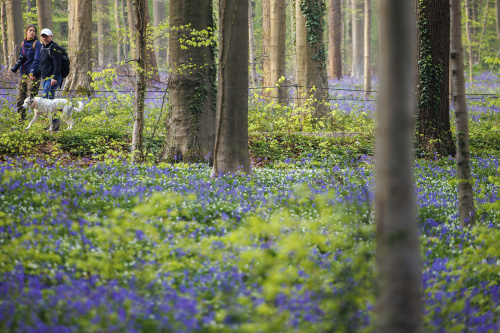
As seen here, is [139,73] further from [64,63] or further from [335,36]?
[335,36]

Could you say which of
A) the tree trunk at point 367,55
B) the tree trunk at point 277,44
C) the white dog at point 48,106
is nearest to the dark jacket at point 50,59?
the white dog at point 48,106

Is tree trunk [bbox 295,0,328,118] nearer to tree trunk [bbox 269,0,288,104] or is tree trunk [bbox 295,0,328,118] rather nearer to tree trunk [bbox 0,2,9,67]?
tree trunk [bbox 269,0,288,104]

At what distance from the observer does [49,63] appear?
12156 mm

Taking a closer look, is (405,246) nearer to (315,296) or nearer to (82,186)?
(315,296)

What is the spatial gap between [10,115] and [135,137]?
190 inches

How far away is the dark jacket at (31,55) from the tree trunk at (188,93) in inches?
187

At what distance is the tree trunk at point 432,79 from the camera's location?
1185 cm

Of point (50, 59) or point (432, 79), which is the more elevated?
point (50, 59)

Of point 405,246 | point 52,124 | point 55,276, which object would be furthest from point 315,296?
point 52,124

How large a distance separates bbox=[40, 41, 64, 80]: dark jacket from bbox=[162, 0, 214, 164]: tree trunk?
4.18m

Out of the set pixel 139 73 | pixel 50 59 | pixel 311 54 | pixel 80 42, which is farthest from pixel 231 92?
pixel 80 42

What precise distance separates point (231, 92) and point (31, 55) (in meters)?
7.39

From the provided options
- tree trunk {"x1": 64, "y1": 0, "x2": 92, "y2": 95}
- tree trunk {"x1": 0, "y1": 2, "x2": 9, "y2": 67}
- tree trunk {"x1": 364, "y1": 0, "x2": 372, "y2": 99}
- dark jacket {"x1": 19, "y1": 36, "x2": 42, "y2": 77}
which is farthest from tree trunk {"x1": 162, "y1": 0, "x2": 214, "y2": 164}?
tree trunk {"x1": 364, "y1": 0, "x2": 372, "y2": 99}

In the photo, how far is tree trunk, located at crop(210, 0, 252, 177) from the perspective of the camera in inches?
299
